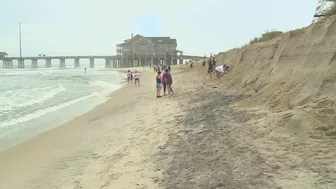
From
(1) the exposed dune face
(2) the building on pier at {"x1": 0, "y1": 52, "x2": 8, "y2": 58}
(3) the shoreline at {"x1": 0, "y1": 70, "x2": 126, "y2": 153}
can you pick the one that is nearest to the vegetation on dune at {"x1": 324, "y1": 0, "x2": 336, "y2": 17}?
(1) the exposed dune face

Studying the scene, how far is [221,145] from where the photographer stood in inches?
279

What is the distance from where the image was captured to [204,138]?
311 inches

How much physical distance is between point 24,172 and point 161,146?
2881mm

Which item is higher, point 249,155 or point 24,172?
point 249,155

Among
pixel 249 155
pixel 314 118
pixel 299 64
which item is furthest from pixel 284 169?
pixel 299 64

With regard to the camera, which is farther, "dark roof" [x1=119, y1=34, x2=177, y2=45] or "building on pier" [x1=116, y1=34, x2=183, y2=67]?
"dark roof" [x1=119, y1=34, x2=177, y2=45]

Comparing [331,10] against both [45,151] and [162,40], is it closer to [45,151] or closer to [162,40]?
[45,151]

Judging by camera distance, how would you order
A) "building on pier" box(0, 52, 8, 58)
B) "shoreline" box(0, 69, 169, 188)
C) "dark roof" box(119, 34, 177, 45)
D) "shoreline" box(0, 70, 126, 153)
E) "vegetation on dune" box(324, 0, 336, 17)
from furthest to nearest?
"building on pier" box(0, 52, 8, 58)
"dark roof" box(119, 34, 177, 45)
"vegetation on dune" box(324, 0, 336, 17)
"shoreline" box(0, 70, 126, 153)
"shoreline" box(0, 69, 169, 188)

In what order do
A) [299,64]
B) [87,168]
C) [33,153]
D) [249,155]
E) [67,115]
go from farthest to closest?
[67,115]
[299,64]
[33,153]
[87,168]
[249,155]

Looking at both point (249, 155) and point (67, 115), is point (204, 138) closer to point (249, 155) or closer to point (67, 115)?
point (249, 155)

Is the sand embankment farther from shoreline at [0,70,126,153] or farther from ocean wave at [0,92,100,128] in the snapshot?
ocean wave at [0,92,100,128]

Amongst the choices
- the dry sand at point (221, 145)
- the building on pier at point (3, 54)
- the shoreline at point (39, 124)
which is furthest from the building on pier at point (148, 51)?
the dry sand at point (221, 145)

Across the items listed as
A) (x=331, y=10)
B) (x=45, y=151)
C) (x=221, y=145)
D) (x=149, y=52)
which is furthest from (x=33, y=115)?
(x=149, y=52)

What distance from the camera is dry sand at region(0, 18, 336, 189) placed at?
5.52 meters
